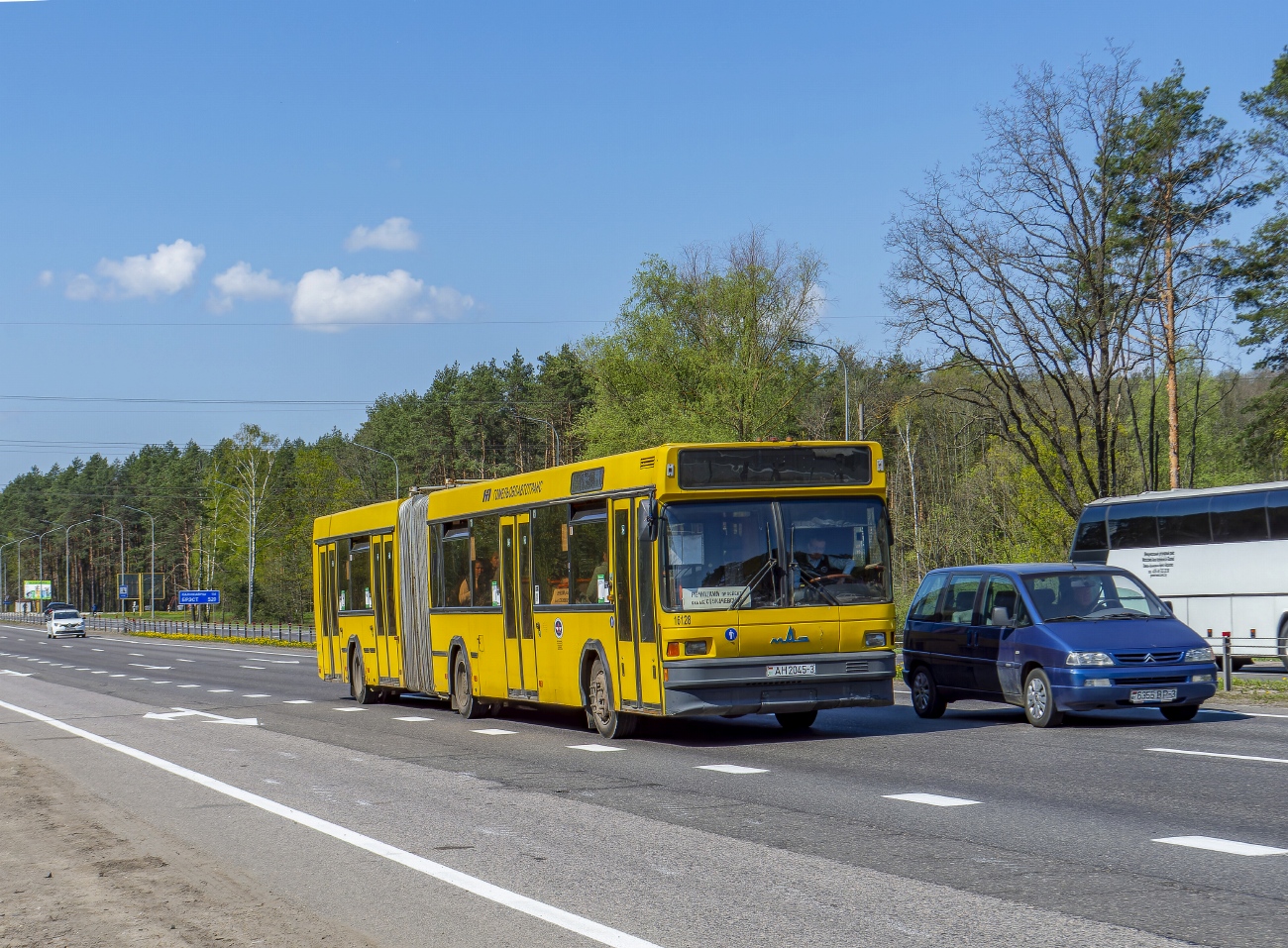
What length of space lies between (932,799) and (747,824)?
1616 millimetres

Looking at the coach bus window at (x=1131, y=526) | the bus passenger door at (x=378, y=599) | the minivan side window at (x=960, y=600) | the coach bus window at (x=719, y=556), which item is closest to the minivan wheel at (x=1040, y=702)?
the minivan side window at (x=960, y=600)

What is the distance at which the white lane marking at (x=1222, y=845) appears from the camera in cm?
810

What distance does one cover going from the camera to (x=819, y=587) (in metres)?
15.3

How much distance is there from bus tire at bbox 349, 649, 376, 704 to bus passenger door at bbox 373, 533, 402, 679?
1.10 m

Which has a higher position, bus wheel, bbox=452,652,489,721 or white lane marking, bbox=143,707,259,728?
bus wheel, bbox=452,652,489,721

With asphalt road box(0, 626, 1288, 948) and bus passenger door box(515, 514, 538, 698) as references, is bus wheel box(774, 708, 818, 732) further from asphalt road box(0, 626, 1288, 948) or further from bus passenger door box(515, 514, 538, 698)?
bus passenger door box(515, 514, 538, 698)

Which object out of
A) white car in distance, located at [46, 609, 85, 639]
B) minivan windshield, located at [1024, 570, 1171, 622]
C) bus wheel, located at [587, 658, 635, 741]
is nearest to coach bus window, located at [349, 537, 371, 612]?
bus wheel, located at [587, 658, 635, 741]

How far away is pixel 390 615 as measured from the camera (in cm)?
2328

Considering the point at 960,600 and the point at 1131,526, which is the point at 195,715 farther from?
the point at 1131,526

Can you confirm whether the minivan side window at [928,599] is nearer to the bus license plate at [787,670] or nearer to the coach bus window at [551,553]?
the bus license plate at [787,670]

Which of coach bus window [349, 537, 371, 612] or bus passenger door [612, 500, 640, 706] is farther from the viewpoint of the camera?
coach bus window [349, 537, 371, 612]

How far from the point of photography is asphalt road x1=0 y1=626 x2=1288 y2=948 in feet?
22.0

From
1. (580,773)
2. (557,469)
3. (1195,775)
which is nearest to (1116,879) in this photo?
(1195,775)

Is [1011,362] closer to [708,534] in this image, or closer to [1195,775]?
[708,534]
